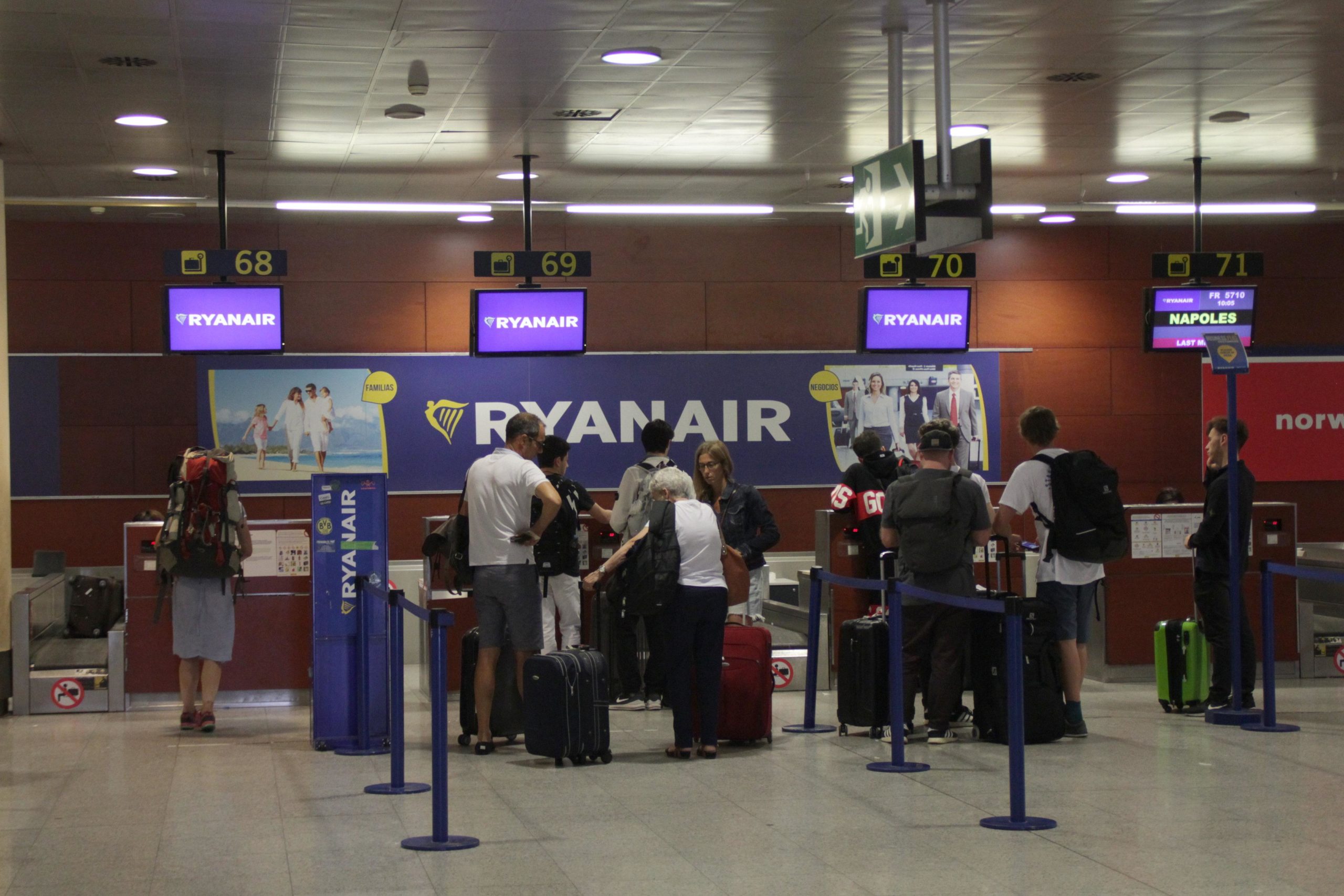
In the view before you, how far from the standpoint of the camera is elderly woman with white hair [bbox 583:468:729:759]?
723 cm

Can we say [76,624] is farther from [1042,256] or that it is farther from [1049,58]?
[1042,256]

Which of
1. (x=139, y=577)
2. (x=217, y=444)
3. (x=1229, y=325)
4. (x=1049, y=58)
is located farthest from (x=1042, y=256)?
(x=139, y=577)

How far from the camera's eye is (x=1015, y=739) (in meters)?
5.77

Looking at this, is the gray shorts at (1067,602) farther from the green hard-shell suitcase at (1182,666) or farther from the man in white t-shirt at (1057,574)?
the green hard-shell suitcase at (1182,666)

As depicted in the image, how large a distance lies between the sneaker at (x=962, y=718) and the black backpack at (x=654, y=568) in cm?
191

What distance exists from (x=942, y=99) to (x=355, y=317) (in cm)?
661

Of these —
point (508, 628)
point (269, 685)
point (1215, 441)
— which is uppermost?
point (1215, 441)

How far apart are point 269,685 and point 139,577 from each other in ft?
3.44

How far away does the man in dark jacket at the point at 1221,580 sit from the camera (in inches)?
339

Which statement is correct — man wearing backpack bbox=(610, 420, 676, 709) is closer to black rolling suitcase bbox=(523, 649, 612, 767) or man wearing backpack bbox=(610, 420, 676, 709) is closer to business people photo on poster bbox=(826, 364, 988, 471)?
black rolling suitcase bbox=(523, 649, 612, 767)

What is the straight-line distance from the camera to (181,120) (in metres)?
8.72

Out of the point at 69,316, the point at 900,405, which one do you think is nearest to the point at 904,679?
the point at 900,405


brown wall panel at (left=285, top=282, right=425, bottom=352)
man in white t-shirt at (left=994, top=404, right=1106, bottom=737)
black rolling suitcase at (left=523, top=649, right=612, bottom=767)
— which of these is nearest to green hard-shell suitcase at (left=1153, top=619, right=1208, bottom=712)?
man in white t-shirt at (left=994, top=404, right=1106, bottom=737)

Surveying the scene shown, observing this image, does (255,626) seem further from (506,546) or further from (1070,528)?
(1070,528)
